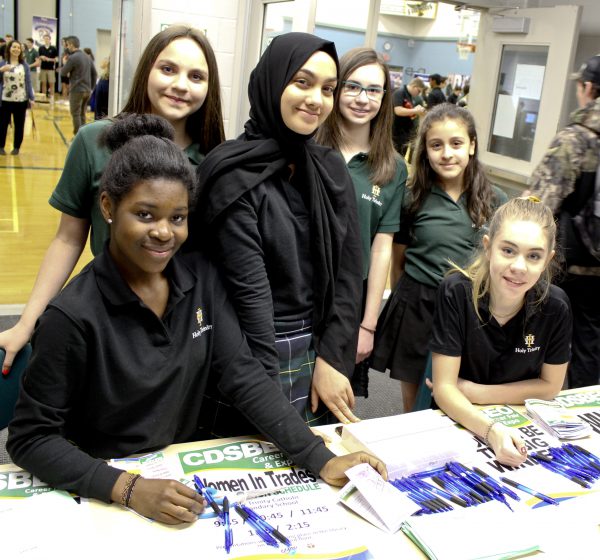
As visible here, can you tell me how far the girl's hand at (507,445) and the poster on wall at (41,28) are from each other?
15.0m

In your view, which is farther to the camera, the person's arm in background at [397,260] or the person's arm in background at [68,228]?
the person's arm in background at [397,260]

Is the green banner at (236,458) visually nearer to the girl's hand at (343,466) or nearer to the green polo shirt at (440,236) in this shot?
the girl's hand at (343,466)

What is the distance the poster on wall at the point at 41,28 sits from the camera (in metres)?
14.0

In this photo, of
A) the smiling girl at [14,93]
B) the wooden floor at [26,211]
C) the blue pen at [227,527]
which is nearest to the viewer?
the blue pen at [227,527]

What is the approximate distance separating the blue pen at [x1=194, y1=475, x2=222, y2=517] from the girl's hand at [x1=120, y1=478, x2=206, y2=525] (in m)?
0.03

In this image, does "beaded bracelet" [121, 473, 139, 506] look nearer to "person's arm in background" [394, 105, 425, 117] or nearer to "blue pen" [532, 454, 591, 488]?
"blue pen" [532, 454, 591, 488]

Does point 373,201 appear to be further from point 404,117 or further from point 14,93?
point 14,93

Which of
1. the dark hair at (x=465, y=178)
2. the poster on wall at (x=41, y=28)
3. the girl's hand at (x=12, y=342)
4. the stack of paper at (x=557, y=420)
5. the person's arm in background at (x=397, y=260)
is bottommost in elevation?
the stack of paper at (x=557, y=420)

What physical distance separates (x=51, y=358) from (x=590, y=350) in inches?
76.1

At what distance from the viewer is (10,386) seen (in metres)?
1.37

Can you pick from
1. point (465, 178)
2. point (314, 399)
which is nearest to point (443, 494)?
point (314, 399)

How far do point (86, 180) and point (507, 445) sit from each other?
118 centimetres

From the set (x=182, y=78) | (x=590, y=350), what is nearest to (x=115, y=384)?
(x=182, y=78)

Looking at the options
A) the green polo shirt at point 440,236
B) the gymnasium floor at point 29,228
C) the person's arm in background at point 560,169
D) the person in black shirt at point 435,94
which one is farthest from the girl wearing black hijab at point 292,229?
the person in black shirt at point 435,94
